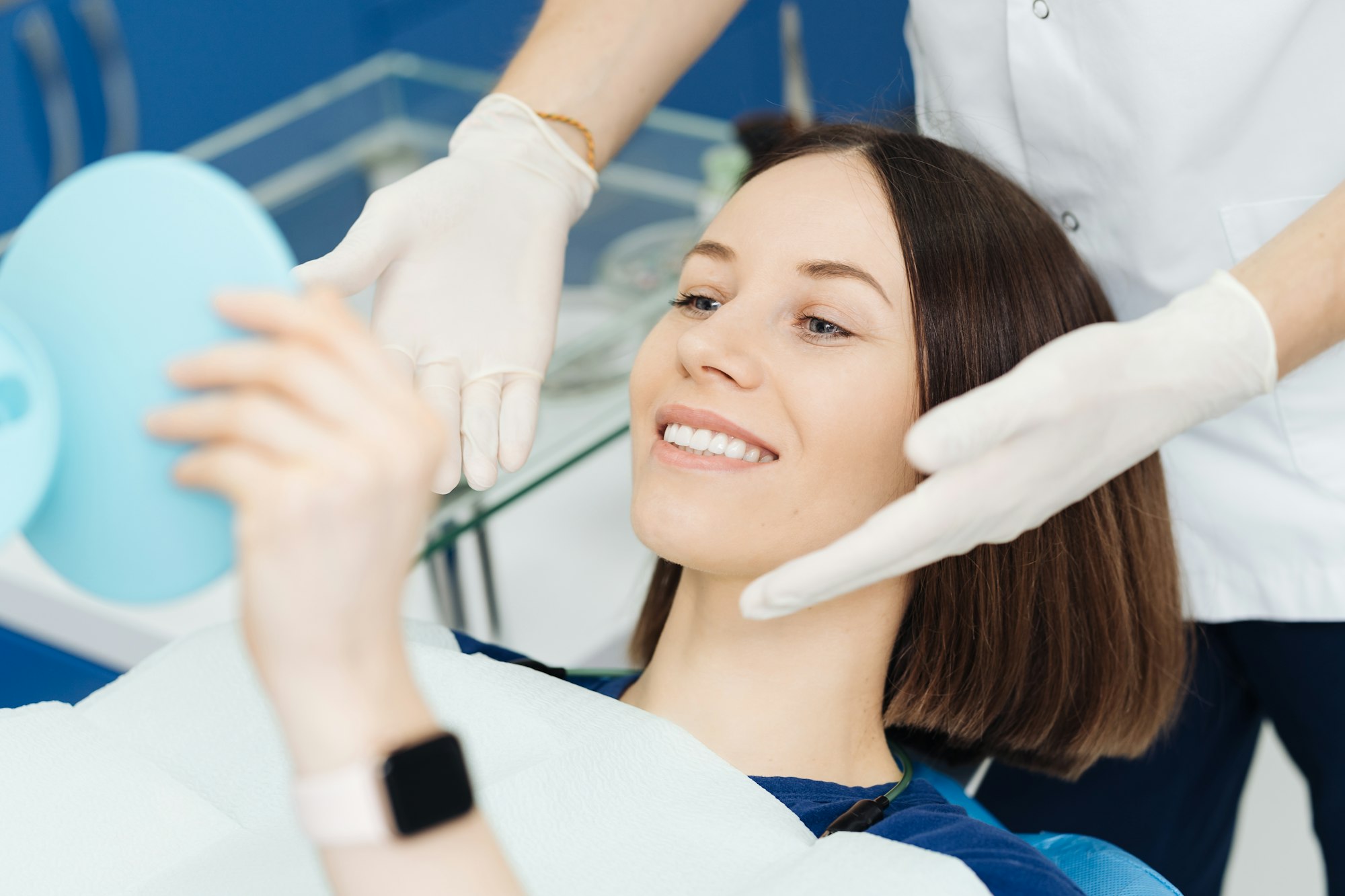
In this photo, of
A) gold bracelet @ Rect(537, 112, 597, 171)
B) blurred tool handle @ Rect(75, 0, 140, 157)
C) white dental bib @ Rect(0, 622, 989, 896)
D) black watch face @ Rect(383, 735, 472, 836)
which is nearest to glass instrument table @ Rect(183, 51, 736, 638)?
gold bracelet @ Rect(537, 112, 597, 171)

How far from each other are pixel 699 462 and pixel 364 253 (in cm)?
37

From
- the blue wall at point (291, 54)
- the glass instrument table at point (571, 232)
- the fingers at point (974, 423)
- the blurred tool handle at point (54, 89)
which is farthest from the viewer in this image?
the blue wall at point (291, 54)

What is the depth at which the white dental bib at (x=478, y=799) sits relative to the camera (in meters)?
1.13

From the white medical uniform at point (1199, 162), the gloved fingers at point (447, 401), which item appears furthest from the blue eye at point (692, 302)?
the white medical uniform at point (1199, 162)

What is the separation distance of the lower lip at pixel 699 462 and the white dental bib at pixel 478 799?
0.24 m

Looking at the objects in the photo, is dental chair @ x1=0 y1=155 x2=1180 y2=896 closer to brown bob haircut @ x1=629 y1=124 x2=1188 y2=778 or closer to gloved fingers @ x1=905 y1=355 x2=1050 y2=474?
gloved fingers @ x1=905 y1=355 x2=1050 y2=474

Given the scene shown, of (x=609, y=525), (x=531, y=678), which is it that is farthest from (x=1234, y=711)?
(x=609, y=525)

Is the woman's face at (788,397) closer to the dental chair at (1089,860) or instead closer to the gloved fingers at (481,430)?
the gloved fingers at (481,430)

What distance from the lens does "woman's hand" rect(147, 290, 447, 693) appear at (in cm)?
Answer: 68

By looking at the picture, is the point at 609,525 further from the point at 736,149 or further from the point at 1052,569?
the point at 1052,569

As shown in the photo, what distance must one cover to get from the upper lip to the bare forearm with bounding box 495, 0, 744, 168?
0.46 metres

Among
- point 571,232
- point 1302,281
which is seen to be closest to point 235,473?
point 1302,281

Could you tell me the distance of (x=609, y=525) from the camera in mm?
2242

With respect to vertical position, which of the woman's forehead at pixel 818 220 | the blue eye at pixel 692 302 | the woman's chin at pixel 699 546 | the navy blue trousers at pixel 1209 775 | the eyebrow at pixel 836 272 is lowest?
the navy blue trousers at pixel 1209 775
